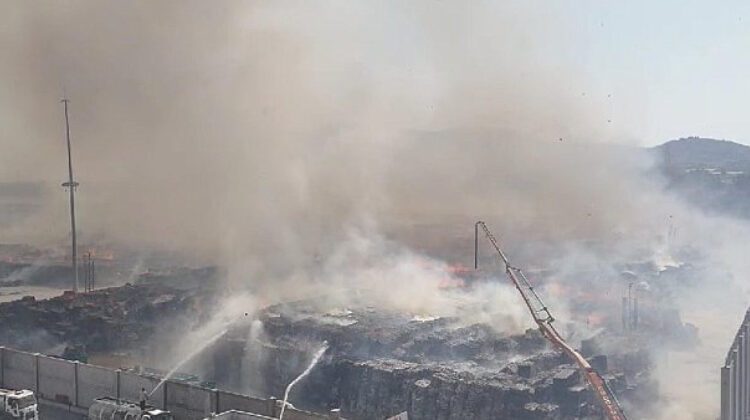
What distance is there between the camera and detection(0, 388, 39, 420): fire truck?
564 inches

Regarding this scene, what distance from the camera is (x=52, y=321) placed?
31.2m

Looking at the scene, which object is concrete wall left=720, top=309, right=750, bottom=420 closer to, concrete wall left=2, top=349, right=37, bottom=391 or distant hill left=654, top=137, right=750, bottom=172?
concrete wall left=2, top=349, right=37, bottom=391

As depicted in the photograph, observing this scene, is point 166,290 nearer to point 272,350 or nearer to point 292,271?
point 292,271

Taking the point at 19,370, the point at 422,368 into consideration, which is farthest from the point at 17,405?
the point at 422,368

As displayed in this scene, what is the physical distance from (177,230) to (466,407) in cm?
3162

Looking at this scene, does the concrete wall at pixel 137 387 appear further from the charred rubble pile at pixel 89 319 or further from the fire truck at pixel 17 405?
the charred rubble pile at pixel 89 319

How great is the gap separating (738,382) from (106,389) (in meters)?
11.9

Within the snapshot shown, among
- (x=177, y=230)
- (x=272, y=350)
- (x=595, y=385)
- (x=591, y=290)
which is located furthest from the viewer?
(x=177, y=230)

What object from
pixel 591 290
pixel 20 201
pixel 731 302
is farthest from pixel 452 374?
pixel 20 201

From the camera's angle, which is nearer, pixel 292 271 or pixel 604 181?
pixel 292 271

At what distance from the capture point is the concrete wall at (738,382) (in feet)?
38.2

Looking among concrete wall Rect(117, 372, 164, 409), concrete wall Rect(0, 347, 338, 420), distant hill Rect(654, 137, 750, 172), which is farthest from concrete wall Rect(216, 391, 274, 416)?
distant hill Rect(654, 137, 750, 172)

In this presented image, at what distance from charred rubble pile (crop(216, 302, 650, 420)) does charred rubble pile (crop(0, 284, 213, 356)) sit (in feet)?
18.4

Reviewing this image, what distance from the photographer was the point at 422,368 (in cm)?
2242
